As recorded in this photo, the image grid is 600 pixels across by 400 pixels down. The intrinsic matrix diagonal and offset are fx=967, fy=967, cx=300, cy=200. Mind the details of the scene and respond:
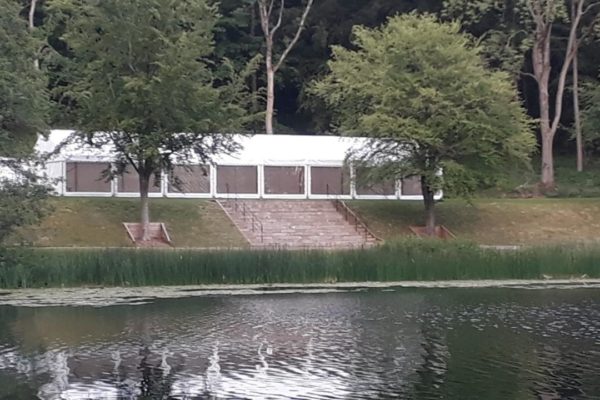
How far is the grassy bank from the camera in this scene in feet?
85.7

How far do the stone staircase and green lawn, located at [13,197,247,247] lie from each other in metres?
0.92

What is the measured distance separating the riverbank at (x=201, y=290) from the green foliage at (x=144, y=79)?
45.0ft

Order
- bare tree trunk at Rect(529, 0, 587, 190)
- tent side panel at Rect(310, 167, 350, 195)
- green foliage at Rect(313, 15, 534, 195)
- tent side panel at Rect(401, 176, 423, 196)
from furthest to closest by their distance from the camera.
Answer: bare tree trunk at Rect(529, 0, 587, 190), tent side panel at Rect(401, 176, 423, 196), tent side panel at Rect(310, 167, 350, 195), green foliage at Rect(313, 15, 534, 195)

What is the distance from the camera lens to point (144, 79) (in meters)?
39.2

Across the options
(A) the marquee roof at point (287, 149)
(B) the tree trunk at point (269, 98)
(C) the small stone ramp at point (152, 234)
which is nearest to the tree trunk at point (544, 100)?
(A) the marquee roof at point (287, 149)

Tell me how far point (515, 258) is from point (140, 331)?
13542 millimetres

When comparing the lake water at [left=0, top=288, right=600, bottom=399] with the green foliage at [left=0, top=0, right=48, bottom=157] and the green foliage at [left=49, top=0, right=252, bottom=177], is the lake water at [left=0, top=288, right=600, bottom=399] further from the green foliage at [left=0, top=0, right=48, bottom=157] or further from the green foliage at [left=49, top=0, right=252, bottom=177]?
the green foliage at [left=49, top=0, right=252, bottom=177]

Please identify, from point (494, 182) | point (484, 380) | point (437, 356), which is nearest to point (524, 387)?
point (484, 380)

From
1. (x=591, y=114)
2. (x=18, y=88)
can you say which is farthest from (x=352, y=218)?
(x=18, y=88)

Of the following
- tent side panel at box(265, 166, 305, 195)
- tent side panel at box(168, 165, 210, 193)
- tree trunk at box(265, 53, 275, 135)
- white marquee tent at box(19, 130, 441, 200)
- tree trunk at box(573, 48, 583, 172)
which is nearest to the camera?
white marquee tent at box(19, 130, 441, 200)

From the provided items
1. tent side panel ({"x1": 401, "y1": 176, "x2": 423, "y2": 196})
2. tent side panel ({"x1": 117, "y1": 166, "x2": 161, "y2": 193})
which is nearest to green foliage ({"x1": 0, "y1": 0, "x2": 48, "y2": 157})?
tent side panel ({"x1": 117, "y1": 166, "x2": 161, "y2": 193})

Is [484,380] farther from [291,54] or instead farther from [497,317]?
[291,54]

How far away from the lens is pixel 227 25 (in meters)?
68.2

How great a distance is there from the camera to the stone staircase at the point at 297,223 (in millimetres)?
41188
